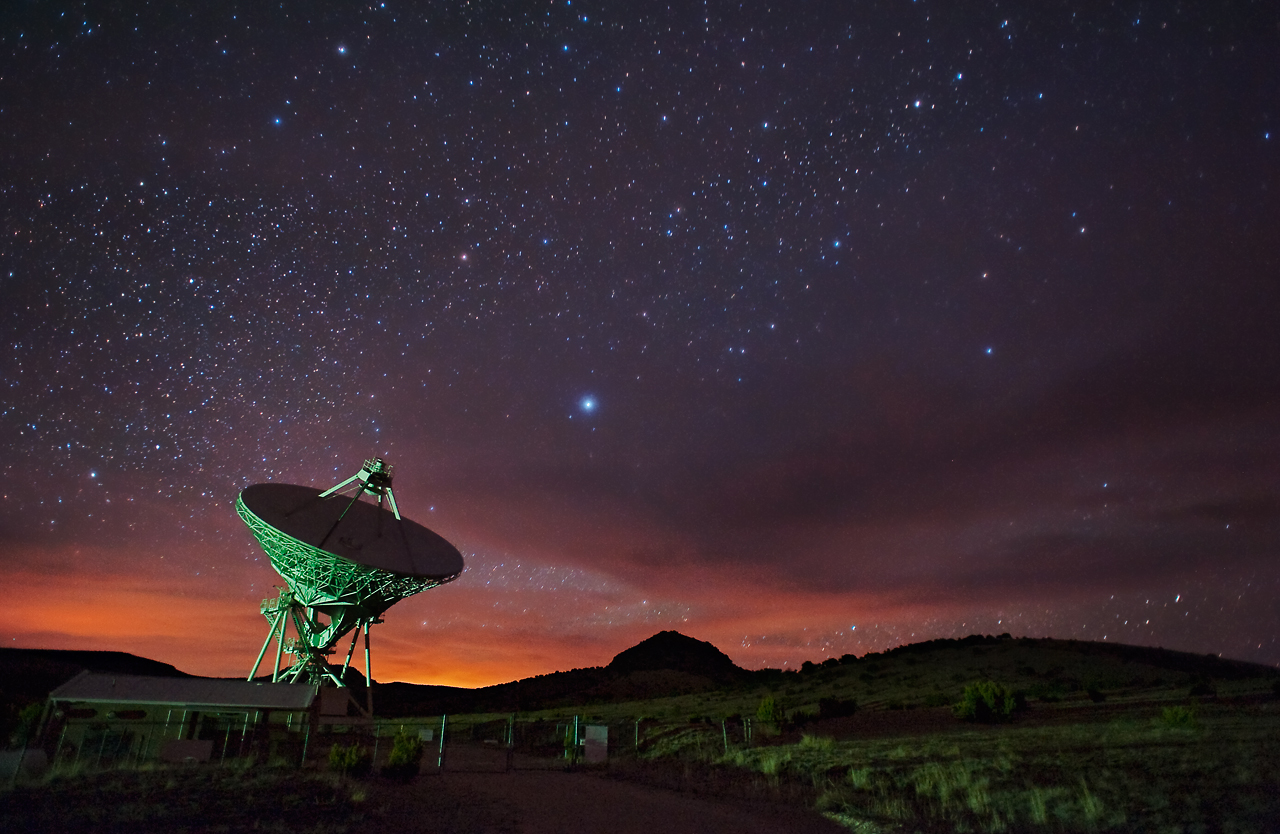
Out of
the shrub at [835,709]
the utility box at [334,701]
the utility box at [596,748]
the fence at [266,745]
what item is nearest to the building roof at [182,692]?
the fence at [266,745]

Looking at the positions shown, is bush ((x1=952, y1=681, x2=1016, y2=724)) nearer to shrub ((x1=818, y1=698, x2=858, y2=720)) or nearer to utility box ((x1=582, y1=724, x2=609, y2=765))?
shrub ((x1=818, y1=698, x2=858, y2=720))

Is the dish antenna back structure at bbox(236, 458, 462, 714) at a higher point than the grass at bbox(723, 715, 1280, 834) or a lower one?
higher

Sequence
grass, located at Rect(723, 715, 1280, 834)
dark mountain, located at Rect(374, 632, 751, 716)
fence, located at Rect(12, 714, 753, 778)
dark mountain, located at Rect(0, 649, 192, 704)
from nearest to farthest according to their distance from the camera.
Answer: grass, located at Rect(723, 715, 1280, 834)
fence, located at Rect(12, 714, 753, 778)
dark mountain, located at Rect(0, 649, 192, 704)
dark mountain, located at Rect(374, 632, 751, 716)

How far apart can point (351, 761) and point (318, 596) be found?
16.1m

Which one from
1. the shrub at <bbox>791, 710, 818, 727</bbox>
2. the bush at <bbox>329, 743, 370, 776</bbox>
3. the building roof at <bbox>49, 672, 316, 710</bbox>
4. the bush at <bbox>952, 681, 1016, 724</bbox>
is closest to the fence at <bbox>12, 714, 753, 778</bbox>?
the bush at <bbox>329, 743, 370, 776</bbox>

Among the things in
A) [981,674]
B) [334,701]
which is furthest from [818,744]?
[981,674]

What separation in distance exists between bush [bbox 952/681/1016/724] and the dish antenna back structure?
25840 millimetres

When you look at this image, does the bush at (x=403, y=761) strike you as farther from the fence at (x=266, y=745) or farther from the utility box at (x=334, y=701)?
the utility box at (x=334, y=701)

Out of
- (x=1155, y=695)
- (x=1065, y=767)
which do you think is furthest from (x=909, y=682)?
(x=1065, y=767)

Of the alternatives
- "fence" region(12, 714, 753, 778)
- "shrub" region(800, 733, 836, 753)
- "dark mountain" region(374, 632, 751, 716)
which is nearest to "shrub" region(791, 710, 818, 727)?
"fence" region(12, 714, 753, 778)

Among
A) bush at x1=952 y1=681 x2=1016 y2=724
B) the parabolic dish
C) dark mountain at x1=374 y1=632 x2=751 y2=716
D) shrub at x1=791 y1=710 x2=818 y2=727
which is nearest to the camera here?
bush at x1=952 y1=681 x2=1016 y2=724

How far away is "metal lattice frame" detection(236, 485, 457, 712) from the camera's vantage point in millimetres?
33969

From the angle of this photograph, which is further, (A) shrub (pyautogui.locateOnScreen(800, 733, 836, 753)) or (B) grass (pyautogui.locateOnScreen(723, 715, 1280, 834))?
(A) shrub (pyautogui.locateOnScreen(800, 733, 836, 753))

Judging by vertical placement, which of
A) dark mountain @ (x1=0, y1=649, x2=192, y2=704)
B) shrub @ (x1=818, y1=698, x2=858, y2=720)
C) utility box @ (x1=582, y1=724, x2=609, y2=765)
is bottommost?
utility box @ (x1=582, y1=724, x2=609, y2=765)
